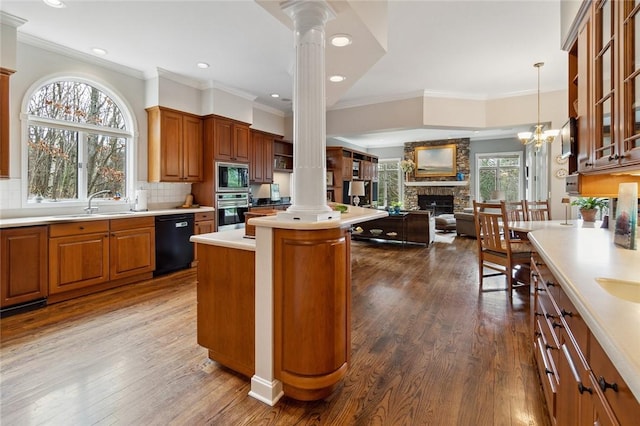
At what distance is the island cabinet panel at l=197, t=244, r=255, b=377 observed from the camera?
193cm

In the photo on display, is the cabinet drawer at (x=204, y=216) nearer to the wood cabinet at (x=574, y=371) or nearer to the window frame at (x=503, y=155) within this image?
the wood cabinet at (x=574, y=371)

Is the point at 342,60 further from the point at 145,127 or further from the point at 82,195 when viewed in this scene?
the point at 82,195

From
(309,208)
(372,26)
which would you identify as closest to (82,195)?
(309,208)

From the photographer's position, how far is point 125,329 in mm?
2695

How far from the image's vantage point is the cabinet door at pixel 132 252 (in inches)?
148

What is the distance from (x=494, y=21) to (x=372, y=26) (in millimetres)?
1789

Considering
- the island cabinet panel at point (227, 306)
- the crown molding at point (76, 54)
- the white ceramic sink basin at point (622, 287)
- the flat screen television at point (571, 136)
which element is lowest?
the island cabinet panel at point (227, 306)

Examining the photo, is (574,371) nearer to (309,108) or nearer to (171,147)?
(309,108)

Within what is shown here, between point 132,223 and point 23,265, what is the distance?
1.11 meters

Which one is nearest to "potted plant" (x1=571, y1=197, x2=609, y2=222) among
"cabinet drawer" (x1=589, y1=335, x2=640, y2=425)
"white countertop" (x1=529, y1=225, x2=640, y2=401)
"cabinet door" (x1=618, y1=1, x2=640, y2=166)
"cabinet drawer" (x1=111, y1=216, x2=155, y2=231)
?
"white countertop" (x1=529, y1=225, x2=640, y2=401)

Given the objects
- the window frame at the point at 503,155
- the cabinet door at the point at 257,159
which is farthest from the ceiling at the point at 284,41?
the window frame at the point at 503,155

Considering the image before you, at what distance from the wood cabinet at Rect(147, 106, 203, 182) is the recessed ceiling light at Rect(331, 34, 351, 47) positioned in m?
3.20

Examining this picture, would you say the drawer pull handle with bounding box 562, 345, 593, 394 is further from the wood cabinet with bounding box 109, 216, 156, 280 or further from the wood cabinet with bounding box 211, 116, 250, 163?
the wood cabinet with bounding box 211, 116, 250, 163

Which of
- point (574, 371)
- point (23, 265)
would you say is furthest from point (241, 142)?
point (574, 371)
